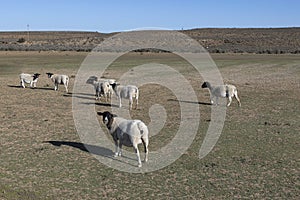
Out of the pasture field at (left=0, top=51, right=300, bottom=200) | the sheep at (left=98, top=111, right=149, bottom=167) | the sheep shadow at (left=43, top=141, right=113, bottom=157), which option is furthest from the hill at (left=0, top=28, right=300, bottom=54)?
the sheep at (left=98, top=111, right=149, bottom=167)

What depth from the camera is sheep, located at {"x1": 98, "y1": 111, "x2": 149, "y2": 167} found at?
10188 millimetres

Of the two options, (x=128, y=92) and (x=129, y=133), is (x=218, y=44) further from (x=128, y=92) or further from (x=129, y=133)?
(x=129, y=133)

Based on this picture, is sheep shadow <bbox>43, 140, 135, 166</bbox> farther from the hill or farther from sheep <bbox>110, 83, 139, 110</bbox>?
the hill

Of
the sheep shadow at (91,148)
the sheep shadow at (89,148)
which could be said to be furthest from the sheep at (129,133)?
the sheep shadow at (89,148)

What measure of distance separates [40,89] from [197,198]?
18.9 m

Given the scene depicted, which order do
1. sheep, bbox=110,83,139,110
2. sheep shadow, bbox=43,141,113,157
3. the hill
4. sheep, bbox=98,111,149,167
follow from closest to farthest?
1. sheep, bbox=98,111,149,167
2. sheep shadow, bbox=43,141,113,157
3. sheep, bbox=110,83,139,110
4. the hill

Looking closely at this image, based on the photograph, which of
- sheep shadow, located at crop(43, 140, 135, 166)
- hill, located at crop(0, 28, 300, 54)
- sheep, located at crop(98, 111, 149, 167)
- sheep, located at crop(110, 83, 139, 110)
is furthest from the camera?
hill, located at crop(0, 28, 300, 54)

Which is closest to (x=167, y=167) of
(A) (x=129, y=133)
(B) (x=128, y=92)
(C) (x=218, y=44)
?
(A) (x=129, y=133)

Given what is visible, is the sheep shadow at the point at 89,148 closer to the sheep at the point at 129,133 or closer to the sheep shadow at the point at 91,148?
the sheep shadow at the point at 91,148

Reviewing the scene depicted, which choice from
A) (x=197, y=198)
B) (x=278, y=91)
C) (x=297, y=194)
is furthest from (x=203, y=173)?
(x=278, y=91)

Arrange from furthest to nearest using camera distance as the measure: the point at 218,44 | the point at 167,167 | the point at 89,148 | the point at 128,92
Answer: the point at 218,44 < the point at 128,92 < the point at 89,148 < the point at 167,167

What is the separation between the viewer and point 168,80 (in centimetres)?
3062

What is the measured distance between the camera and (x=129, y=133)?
10352 millimetres

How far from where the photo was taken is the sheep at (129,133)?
10.2 m
